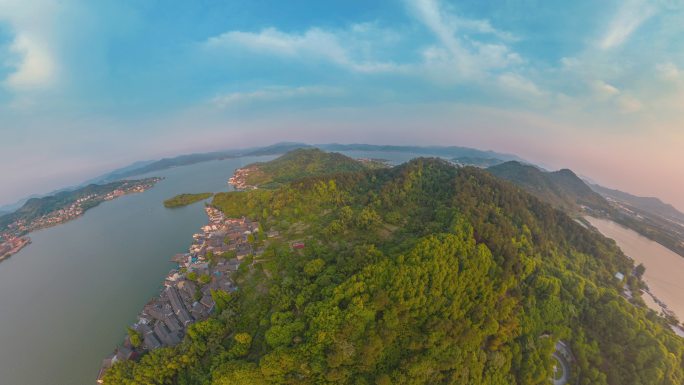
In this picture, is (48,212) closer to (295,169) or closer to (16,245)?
(16,245)

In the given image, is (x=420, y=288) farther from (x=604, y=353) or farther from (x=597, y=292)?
(x=597, y=292)

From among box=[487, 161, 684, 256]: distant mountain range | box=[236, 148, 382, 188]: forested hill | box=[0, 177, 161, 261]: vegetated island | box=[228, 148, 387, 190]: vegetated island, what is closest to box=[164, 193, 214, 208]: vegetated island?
box=[228, 148, 387, 190]: vegetated island

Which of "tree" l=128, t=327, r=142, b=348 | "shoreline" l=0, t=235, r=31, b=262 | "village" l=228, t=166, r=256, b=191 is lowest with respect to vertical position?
"tree" l=128, t=327, r=142, b=348

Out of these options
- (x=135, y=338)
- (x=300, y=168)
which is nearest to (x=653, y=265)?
(x=135, y=338)

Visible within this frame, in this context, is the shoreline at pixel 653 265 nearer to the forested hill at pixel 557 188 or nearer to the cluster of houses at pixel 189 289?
the forested hill at pixel 557 188

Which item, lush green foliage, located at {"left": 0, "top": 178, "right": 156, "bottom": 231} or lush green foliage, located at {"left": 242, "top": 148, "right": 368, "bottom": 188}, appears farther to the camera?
lush green foliage, located at {"left": 242, "top": 148, "right": 368, "bottom": 188}

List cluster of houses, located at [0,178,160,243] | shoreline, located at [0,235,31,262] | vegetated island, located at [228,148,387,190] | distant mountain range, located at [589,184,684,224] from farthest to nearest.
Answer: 1. vegetated island, located at [228,148,387,190]
2. distant mountain range, located at [589,184,684,224]
3. cluster of houses, located at [0,178,160,243]
4. shoreline, located at [0,235,31,262]

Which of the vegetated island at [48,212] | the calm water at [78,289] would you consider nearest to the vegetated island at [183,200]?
the calm water at [78,289]

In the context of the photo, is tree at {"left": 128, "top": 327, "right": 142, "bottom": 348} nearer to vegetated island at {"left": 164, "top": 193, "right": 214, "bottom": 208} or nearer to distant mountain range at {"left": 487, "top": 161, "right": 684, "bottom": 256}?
vegetated island at {"left": 164, "top": 193, "right": 214, "bottom": 208}
